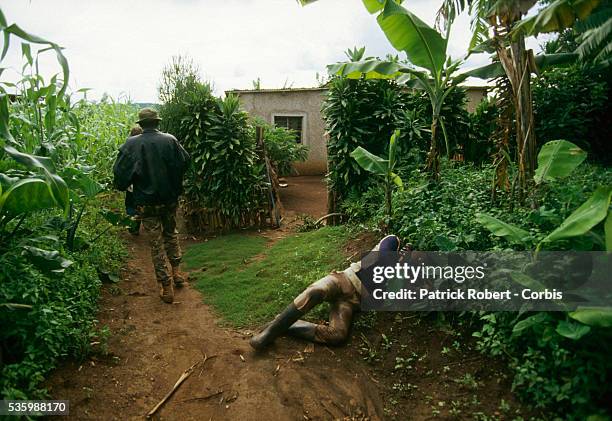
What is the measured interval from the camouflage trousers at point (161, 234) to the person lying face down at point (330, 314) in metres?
1.84

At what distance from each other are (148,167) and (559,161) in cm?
448

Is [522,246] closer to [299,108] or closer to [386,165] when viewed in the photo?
[386,165]

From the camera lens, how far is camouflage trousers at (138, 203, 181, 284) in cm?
539

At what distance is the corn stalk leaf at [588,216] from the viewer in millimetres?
2855

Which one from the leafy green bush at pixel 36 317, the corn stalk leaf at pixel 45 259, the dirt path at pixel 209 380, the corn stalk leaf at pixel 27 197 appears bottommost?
the dirt path at pixel 209 380

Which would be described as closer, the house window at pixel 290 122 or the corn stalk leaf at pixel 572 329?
the corn stalk leaf at pixel 572 329

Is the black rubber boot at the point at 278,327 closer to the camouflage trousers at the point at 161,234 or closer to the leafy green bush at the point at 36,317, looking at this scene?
the leafy green bush at the point at 36,317

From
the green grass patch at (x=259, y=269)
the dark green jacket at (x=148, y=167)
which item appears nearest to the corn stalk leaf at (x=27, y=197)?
the dark green jacket at (x=148, y=167)

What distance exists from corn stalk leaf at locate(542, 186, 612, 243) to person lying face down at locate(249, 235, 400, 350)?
1690 millimetres

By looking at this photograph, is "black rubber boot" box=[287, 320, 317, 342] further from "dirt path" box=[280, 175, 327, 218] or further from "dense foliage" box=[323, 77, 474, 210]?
"dirt path" box=[280, 175, 327, 218]

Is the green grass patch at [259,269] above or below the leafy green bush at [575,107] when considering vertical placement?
below

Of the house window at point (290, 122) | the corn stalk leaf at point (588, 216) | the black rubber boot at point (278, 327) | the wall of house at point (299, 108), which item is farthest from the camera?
the house window at point (290, 122)

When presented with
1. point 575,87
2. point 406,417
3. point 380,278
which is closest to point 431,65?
point 380,278

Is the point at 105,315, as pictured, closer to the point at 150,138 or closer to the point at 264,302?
the point at 264,302
